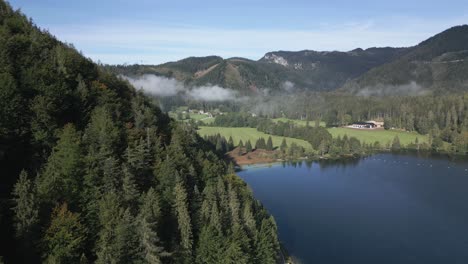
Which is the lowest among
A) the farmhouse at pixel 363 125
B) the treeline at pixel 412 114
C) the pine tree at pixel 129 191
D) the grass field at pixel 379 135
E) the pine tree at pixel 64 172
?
the grass field at pixel 379 135

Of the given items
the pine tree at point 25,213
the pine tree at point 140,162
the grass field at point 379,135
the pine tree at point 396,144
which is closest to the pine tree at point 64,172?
the pine tree at point 25,213

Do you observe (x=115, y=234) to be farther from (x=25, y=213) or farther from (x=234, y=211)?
(x=234, y=211)

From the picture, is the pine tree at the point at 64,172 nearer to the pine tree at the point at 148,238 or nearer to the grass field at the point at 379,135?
the pine tree at the point at 148,238

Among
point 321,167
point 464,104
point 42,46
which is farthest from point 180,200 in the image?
point 464,104

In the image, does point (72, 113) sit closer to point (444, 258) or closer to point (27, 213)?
point (27, 213)

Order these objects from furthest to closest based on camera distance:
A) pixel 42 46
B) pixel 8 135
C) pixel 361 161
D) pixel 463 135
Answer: pixel 463 135
pixel 361 161
pixel 42 46
pixel 8 135

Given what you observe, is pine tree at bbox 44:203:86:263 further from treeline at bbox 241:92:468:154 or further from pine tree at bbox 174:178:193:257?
treeline at bbox 241:92:468:154
